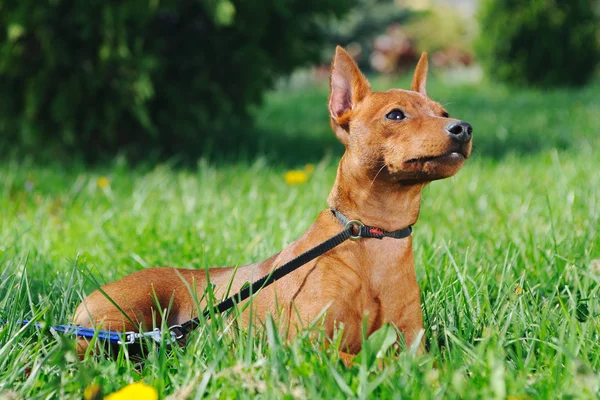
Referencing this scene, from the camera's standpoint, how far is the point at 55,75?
19.0ft

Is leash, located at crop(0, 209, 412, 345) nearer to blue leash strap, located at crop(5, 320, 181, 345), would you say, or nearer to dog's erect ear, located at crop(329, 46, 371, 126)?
blue leash strap, located at crop(5, 320, 181, 345)

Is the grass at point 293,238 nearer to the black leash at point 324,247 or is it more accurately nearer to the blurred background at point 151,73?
the black leash at point 324,247

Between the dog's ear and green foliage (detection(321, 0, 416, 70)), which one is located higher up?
green foliage (detection(321, 0, 416, 70))

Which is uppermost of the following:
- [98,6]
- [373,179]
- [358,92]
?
[98,6]

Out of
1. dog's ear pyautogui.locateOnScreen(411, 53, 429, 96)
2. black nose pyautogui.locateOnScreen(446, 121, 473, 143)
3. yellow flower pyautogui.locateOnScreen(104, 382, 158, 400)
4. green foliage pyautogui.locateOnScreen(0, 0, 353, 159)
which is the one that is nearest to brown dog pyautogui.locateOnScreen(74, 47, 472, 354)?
black nose pyautogui.locateOnScreen(446, 121, 473, 143)

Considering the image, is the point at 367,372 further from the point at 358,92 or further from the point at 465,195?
the point at 465,195

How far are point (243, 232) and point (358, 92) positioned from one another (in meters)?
1.51

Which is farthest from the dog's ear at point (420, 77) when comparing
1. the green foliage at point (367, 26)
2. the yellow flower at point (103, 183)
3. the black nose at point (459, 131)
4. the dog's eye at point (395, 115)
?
the green foliage at point (367, 26)

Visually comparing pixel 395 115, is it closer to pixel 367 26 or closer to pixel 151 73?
pixel 151 73

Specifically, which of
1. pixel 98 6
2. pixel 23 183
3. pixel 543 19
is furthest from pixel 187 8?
pixel 543 19

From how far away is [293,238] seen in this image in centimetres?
346

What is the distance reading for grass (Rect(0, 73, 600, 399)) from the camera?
1.76 m

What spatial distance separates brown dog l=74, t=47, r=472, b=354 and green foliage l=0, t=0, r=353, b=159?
3439 millimetres

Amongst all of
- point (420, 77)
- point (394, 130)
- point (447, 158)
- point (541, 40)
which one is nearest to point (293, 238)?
point (420, 77)
